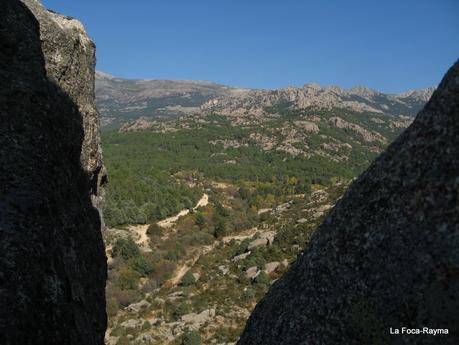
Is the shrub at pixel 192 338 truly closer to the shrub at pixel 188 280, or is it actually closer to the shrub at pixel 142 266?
the shrub at pixel 188 280

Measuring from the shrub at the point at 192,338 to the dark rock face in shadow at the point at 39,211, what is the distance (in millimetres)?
30681

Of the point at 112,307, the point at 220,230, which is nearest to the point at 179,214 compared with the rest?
the point at 220,230

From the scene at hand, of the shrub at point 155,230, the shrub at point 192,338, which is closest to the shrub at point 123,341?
the shrub at point 192,338

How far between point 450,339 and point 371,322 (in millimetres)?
1319

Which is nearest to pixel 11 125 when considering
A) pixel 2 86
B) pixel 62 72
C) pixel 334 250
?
pixel 2 86

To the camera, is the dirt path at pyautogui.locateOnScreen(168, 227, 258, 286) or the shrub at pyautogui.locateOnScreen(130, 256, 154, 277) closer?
the dirt path at pyautogui.locateOnScreen(168, 227, 258, 286)

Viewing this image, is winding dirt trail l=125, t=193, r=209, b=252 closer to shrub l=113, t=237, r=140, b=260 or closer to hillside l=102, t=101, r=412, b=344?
hillside l=102, t=101, r=412, b=344

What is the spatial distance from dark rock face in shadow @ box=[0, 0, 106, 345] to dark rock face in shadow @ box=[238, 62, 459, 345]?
4523 mm

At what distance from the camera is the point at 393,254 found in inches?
291

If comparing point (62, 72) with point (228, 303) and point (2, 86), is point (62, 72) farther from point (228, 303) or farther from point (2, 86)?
point (228, 303)

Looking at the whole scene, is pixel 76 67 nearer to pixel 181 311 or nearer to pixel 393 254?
pixel 393 254

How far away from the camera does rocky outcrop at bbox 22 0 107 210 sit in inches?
568

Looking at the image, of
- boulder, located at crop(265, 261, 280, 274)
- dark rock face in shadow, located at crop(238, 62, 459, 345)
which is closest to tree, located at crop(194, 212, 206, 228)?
boulder, located at crop(265, 261, 280, 274)

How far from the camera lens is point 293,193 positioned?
163m
